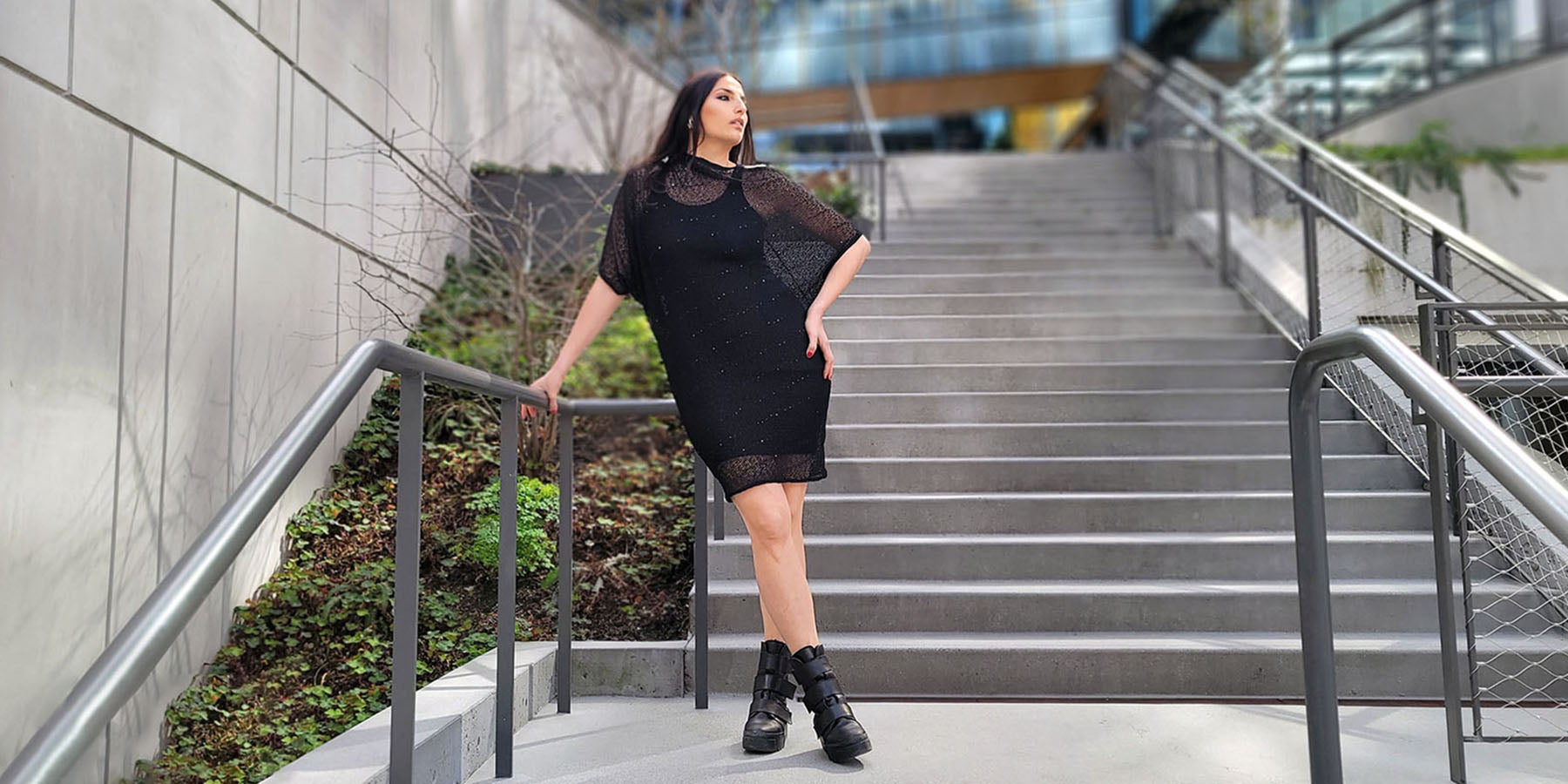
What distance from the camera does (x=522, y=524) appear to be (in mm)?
2988

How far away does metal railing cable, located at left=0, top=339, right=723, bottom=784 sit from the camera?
3.12ft

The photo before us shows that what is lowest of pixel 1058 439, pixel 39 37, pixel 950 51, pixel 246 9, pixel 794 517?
pixel 794 517

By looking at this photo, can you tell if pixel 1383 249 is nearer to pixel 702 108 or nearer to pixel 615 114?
pixel 702 108

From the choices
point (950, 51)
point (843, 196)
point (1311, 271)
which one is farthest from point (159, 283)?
point (950, 51)

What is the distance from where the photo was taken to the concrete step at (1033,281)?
19.5 ft

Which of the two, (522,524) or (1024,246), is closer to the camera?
(522,524)

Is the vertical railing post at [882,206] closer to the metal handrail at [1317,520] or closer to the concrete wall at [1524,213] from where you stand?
the concrete wall at [1524,213]

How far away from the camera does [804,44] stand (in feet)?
65.8

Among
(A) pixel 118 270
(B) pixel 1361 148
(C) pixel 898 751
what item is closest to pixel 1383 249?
(C) pixel 898 751

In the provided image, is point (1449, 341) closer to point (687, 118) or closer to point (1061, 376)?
point (687, 118)

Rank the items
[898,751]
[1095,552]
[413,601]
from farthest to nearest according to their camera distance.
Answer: [1095,552], [898,751], [413,601]

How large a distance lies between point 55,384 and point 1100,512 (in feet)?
10.2

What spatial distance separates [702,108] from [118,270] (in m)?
1.40

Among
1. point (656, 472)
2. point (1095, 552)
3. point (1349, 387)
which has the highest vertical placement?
point (1349, 387)
